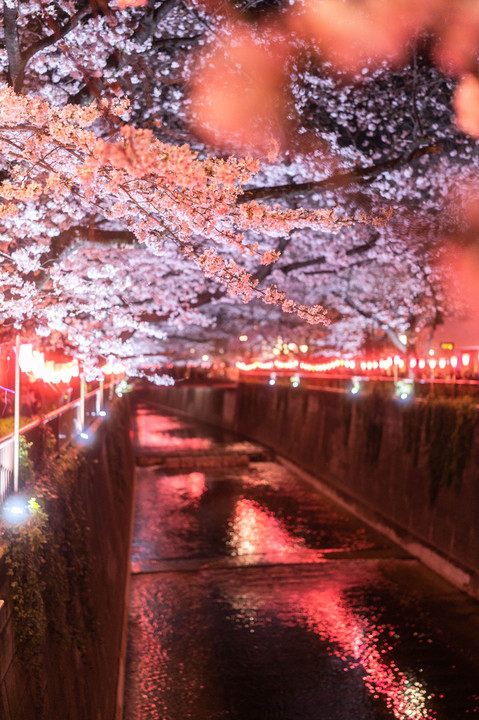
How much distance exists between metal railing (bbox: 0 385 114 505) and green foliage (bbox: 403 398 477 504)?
25.6 ft

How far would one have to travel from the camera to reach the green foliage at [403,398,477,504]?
1494 cm

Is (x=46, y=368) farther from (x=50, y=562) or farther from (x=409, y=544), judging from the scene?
(x=409, y=544)

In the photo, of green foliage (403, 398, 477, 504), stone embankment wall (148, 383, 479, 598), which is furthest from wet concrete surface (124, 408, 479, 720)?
green foliage (403, 398, 477, 504)

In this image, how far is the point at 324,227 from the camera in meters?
8.15

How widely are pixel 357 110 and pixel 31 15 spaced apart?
6899 millimetres

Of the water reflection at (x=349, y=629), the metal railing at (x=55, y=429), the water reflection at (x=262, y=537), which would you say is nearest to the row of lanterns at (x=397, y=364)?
the water reflection at (x=262, y=537)

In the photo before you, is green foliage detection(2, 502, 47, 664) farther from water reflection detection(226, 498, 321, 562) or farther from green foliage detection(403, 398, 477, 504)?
water reflection detection(226, 498, 321, 562)

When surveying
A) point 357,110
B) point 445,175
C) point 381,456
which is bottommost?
point 381,456

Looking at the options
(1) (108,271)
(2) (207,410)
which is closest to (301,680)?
(1) (108,271)

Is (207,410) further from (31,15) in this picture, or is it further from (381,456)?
(31,15)

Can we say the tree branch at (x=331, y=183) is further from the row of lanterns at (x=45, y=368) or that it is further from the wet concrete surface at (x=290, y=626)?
the wet concrete surface at (x=290, y=626)

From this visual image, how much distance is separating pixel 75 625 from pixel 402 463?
13.5 meters

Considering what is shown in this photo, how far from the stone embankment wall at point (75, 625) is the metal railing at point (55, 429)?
1.70ft

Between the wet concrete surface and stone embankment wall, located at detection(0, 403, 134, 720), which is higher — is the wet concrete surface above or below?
below
